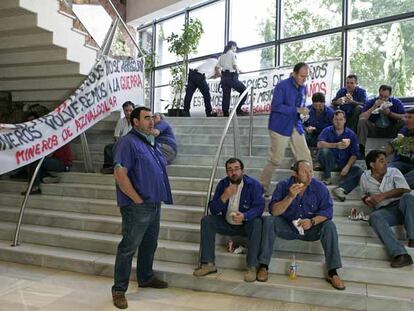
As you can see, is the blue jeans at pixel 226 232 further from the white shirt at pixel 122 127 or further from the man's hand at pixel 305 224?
the white shirt at pixel 122 127

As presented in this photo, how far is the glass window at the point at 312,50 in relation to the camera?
304 inches

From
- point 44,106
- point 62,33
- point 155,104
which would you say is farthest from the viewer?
point 155,104

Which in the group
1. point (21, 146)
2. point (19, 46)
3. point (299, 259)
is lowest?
point (299, 259)

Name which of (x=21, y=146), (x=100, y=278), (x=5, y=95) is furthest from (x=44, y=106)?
(x=100, y=278)

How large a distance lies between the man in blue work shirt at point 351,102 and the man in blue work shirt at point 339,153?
0.75 metres

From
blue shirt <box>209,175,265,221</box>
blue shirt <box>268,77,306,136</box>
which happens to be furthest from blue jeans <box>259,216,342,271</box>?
blue shirt <box>268,77,306,136</box>

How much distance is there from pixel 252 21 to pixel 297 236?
6.70 metres

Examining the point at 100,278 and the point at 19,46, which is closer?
the point at 100,278

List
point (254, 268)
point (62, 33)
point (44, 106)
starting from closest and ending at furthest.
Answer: point (254, 268)
point (62, 33)
point (44, 106)

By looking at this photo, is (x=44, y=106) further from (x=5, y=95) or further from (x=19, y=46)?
(x=19, y=46)

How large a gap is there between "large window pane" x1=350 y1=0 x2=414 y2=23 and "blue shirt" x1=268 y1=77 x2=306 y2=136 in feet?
12.1

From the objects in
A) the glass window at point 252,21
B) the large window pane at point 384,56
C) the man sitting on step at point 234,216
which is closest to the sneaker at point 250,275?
the man sitting on step at point 234,216

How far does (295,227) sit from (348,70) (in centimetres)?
468

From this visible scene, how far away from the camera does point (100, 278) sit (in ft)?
12.6
